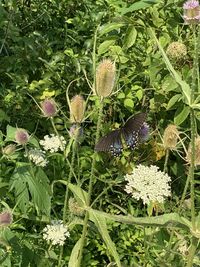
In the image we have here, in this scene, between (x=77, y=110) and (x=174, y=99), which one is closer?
(x=77, y=110)

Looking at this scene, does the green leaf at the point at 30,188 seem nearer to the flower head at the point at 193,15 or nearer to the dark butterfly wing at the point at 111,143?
the dark butterfly wing at the point at 111,143

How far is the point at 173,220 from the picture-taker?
1.36 meters

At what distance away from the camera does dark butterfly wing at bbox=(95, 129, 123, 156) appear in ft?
5.23

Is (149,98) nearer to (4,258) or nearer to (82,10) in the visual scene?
(82,10)

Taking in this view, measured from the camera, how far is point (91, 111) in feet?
7.19

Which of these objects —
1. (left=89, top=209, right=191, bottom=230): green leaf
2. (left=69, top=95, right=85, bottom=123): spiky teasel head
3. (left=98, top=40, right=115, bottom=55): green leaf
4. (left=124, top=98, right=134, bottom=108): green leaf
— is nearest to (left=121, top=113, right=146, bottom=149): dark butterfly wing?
(left=69, top=95, right=85, bottom=123): spiky teasel head

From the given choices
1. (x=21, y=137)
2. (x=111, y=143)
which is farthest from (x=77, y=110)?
(x=21, y=137)

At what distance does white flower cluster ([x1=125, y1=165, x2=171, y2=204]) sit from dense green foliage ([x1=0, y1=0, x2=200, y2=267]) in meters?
0.31

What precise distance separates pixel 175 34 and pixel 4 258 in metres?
1.22

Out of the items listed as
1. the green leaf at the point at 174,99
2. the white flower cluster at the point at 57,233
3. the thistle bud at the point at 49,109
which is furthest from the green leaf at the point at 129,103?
the white flower cluster at the point at 57,233

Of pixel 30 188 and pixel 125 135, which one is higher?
pixel 125 135

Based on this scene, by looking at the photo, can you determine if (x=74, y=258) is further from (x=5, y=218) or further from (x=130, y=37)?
(x=130, y=37)

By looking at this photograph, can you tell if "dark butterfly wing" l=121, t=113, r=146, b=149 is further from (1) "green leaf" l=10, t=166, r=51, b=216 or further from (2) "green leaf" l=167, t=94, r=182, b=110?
(2) "green leaf" l=167, t=94, r=182, b=110

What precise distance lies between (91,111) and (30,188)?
19.7 inches
